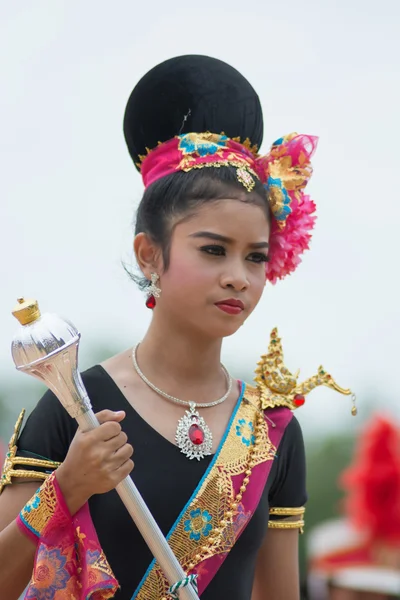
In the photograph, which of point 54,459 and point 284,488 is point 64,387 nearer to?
point 54,459

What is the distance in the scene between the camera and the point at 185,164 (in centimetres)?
417

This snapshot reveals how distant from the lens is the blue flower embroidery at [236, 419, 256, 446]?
4277mm

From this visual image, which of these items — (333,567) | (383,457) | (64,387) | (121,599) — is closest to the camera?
(64,387)

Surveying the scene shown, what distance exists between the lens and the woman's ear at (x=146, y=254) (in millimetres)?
4195

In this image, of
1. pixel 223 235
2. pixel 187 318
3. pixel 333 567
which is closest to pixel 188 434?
pixel 187 318

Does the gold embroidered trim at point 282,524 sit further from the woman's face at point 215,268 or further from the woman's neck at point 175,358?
the woman's face at point 215,268

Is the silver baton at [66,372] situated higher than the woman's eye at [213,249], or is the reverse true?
the woman's eye at [213,249]

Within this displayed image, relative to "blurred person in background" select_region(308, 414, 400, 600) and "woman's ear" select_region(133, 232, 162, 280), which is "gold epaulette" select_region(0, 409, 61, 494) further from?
"blurred person in background" select_region(308, 414, 400, 600)

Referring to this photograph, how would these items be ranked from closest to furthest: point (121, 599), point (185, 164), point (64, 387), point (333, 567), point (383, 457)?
point (64, 387) → point (121, 599) → point (185, 164) → point (333, 567) → point (383, 457)

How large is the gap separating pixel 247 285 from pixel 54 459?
83cm

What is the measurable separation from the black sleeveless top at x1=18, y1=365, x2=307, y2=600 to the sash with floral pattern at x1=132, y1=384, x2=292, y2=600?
0.04 meters

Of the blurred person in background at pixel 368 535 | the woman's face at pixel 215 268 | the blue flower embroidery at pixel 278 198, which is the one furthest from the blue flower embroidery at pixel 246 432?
the blurred person in background at pixel 368 535

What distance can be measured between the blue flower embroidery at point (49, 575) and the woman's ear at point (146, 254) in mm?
1004

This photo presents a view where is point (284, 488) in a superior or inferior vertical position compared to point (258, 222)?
inferior
